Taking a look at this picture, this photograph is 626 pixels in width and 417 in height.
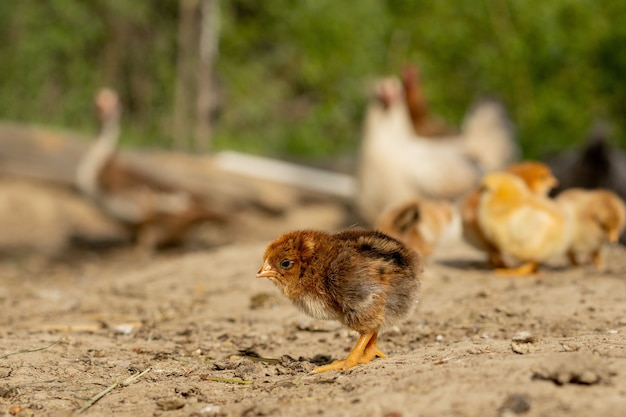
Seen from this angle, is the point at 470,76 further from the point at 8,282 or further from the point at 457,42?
the point at 8,282

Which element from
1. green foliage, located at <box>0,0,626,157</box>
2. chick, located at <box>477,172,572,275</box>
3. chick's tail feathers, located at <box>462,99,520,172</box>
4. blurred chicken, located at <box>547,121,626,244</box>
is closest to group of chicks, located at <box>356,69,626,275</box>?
chick, located at <box>477,172,572,275</box>

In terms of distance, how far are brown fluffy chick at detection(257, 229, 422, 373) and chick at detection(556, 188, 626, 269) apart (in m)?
2.61

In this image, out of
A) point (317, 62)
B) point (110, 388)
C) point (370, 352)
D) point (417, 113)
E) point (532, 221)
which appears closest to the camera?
point (110, 388)

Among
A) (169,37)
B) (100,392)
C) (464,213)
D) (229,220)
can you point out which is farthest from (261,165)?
(100,392)

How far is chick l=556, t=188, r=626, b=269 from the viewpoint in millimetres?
5918

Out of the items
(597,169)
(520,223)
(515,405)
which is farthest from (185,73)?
(515,405)

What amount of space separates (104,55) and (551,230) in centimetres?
872

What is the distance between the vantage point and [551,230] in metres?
5.62

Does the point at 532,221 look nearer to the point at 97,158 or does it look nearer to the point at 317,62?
the point at 97,158

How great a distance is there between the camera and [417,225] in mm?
6051

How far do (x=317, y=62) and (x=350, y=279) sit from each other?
11.8m

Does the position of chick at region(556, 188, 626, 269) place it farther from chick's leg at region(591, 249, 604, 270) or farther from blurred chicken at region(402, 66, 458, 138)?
blurred chicken at region(402, 66, 458, 138)

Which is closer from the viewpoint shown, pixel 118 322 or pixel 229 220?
pixel 118 322

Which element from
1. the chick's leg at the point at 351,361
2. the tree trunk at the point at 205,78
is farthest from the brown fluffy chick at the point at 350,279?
the tree trunk at the point at 205,78
